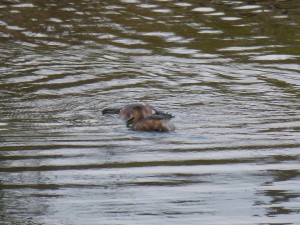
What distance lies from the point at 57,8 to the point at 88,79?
18.1 feet

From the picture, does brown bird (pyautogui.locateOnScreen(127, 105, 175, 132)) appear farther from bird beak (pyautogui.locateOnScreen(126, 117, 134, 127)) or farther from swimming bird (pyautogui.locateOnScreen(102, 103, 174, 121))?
swimming bird (pyautogui.locateOnScreen(102, 103, 174, 121))

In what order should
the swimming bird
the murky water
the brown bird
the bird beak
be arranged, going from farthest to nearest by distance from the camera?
the swimming bird
the bird beak
the brown bird
the murky water

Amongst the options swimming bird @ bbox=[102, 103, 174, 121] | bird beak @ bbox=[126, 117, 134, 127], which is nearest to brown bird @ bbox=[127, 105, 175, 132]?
bird beak @ bbox=[126, 117, 134, 127]

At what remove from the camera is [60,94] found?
11.0 m

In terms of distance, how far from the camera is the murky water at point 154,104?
258 inches

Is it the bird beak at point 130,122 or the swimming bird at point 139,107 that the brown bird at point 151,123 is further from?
the swimming bird at point 139,107

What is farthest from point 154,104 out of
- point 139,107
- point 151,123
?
point 151,123

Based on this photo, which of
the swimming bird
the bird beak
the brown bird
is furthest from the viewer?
the swimming bird

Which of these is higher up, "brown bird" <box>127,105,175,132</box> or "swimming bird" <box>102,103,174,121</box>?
"brown bird" <box>127,105,175,132</box>

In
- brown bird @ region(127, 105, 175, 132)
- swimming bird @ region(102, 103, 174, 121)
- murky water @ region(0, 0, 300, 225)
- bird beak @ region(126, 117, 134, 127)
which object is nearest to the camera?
murky water @ region(0, 0, 300, 225)

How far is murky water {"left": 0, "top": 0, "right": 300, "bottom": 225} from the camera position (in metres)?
6.56

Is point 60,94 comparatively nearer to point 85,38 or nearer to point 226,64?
point 226,64

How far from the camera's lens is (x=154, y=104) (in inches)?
416

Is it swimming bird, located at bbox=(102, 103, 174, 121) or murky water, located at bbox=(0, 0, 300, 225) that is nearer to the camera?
murky water, located at bbox=(0, 0, 300, 225)
